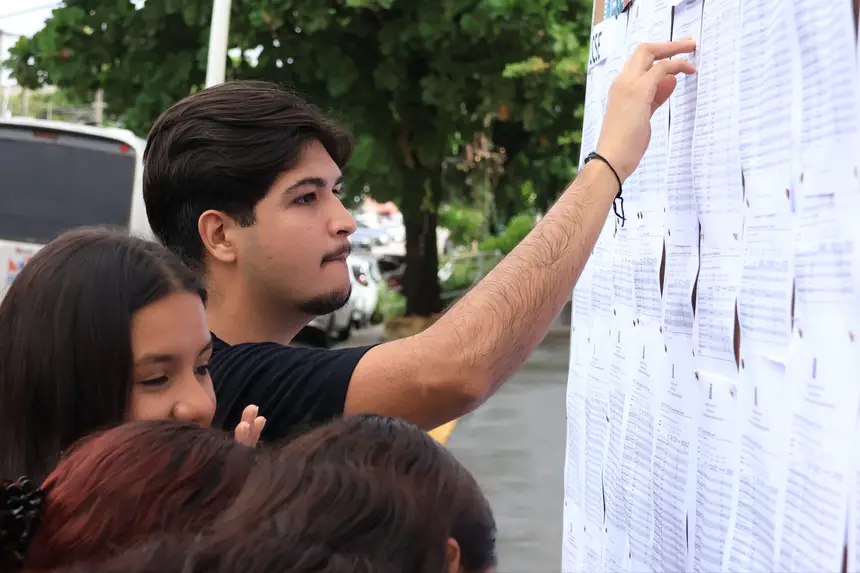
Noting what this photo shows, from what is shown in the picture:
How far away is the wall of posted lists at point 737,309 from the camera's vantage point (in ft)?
3.49

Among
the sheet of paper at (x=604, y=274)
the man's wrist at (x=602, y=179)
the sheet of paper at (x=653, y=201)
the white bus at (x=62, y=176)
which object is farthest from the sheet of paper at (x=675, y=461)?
the white bus at (x=62, y=176)

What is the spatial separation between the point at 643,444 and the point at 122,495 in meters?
0.89

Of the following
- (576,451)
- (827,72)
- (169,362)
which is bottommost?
(576,451)

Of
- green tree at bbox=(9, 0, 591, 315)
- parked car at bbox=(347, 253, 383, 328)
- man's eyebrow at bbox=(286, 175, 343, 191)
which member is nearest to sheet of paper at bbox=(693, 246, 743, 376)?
man's eyebrow at bbox=(286, 175, 343, 191)

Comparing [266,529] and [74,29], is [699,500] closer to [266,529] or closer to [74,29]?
[266,529]

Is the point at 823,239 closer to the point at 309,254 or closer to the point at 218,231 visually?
the point at 309,254

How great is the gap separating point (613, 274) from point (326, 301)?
1.58ft

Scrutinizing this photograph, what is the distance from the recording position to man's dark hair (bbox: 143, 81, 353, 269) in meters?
1.80

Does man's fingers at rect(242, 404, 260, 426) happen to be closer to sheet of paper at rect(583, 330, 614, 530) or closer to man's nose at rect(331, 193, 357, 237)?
man's nose at rect(331, 193, 357, 237)

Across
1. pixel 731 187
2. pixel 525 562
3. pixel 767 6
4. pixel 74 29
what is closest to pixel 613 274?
pixel 731 187

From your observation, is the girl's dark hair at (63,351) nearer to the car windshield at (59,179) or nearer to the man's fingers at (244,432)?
the man's fingers at (244,432)

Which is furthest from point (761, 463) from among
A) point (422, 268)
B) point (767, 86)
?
point (422, 268)

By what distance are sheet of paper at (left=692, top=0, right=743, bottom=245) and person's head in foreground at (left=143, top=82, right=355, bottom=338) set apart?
0.62 metres

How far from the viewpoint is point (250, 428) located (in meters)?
1.40
